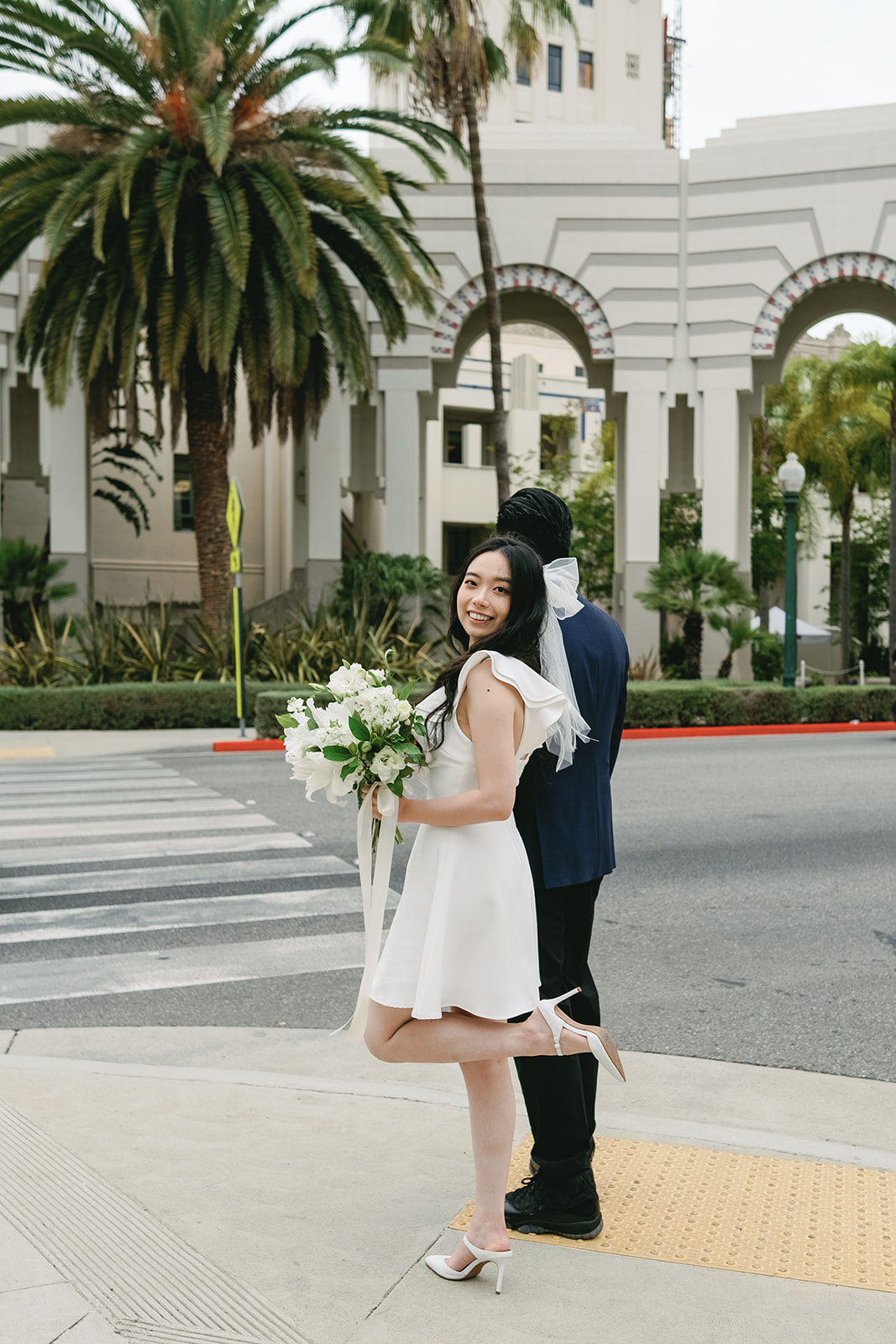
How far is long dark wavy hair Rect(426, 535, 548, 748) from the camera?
3291mm

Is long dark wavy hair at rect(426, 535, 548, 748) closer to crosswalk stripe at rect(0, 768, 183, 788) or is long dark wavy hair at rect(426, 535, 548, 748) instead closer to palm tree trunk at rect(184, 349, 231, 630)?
crosswalk stripe at rect(0, 768, 183, 788)

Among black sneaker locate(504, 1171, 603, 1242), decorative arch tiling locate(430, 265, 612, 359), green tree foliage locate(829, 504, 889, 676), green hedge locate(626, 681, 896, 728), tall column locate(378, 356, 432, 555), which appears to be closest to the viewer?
black sneaker locate(504, 1171, 603, 1242)

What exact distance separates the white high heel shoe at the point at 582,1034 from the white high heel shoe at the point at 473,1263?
0.50 metres

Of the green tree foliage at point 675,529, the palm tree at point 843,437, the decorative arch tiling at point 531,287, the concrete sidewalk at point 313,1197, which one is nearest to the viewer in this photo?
the concrete sidewalk at point 313,1197

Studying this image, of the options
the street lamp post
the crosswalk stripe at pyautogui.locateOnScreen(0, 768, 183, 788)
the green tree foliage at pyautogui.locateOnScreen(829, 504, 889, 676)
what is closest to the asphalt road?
the crosswalk stripe at pyautogui.locateOnScreen(0, 768, 183, 788)

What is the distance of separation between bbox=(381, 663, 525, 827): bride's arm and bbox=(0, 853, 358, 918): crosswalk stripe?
523 centimetres

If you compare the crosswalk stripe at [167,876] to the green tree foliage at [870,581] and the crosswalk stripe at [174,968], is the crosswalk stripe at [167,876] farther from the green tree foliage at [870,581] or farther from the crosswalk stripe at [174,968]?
the green tree foliage at [870,581]

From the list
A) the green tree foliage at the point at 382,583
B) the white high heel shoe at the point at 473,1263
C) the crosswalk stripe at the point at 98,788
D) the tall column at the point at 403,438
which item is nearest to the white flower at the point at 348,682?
the white high heel shoe at the point at 473,1263

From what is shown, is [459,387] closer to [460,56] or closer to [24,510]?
[24,510]

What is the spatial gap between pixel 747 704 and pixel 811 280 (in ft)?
37.2

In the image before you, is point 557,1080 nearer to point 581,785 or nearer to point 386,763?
point 581,785

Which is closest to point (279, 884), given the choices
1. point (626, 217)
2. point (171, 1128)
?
point (171, 1128)

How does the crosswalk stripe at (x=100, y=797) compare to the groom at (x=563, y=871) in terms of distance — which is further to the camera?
the crosswalk stripe at (x=100, y=797)

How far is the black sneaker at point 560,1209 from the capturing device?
11.7 feet
